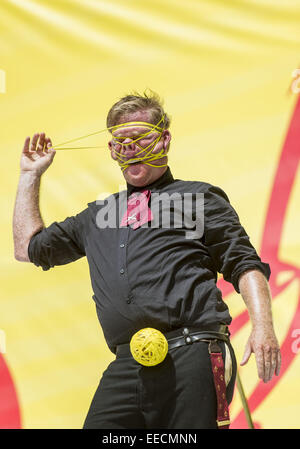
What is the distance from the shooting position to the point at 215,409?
5.73 ft

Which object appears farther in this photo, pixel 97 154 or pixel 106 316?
pixel 97 154

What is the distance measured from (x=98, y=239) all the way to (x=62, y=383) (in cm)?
89

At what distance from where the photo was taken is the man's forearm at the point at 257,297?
5.83 feet

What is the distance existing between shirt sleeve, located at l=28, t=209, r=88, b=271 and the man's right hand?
22 centimetres

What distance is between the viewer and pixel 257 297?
1.80m

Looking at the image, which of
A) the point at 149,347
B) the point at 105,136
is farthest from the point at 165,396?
the point at 105,136

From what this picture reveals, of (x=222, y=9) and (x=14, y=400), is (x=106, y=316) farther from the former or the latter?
(x=222, y=9)

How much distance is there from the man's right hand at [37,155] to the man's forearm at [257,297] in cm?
84

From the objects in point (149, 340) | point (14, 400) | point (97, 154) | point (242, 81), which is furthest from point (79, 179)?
point (149, 340)

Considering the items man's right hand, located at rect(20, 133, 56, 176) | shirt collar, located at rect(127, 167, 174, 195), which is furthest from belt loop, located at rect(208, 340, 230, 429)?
man's right hand, located at rect(20, 133, 56, 176)

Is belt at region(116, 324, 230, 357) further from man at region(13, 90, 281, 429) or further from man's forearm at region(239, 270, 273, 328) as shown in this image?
man's forearm at region(239, 270, 273, 328)

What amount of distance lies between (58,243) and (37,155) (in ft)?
1.19

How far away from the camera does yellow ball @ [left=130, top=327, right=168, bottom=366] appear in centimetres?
174

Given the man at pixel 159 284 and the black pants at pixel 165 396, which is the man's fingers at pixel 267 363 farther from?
the black pants at pixel 165 396
